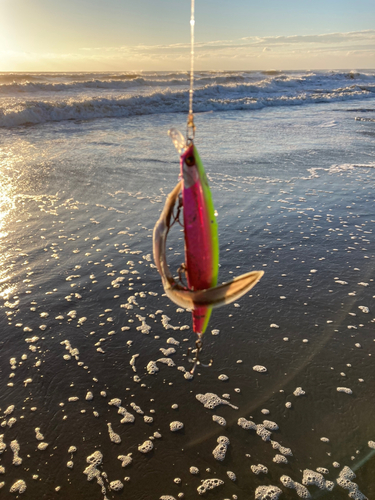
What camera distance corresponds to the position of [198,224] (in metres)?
1.57

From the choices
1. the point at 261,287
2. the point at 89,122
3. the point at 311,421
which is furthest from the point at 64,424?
the point at 89,122

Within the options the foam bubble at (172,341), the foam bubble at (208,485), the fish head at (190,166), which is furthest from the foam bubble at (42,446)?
the fish head at (190,166)

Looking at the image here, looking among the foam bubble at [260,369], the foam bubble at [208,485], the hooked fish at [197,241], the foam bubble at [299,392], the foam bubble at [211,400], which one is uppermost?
the hooked fish at [197,241]

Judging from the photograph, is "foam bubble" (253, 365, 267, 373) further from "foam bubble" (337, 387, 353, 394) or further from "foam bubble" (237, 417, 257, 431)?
"foam bubble" (337, 387, 353, 394)

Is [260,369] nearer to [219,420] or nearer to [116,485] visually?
[219,420]

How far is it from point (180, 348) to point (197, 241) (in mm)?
2446

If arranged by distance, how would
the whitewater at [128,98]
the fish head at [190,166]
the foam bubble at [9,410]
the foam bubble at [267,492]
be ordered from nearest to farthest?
the fish head at [190,166]
the foam bubble at [267,492]
the foam bubble at [9,410]
the whitewater at [128,98]

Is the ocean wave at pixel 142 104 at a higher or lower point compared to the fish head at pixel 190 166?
higher

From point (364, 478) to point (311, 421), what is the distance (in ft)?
1.72

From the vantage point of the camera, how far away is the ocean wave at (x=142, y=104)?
18.3 meters

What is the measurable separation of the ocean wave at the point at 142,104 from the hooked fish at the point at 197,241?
720 inches

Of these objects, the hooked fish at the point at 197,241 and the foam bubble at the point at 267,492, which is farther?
the foam bubble at the point at 267,492

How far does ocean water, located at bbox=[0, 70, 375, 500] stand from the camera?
2.70 m

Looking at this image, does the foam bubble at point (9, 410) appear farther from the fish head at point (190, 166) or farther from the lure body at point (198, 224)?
the fish head at point (190, 166)
